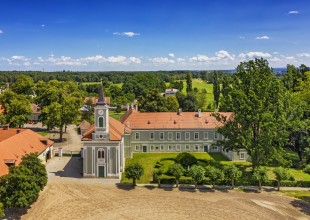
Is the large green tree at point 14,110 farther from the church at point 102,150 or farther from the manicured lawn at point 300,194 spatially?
the manicured lawn at point 300,194

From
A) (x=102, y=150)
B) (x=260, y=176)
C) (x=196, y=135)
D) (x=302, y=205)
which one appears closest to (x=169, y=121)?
(x=196, y=135)

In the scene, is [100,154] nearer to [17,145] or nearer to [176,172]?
[176,172]

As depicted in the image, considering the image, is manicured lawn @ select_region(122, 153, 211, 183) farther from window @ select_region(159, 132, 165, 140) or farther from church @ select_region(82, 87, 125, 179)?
church @ select_region(82, 87, 125, 179)

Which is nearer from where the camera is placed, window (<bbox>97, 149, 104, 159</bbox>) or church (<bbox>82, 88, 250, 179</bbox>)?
window (<bbox>97, 149, 104, 159</bbox>)

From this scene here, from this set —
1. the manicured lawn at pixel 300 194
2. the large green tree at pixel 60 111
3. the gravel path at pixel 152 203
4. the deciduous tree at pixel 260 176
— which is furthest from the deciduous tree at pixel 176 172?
the large green tree at pixel 60 111

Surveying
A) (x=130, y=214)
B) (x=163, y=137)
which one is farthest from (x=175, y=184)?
(x=163, y=137)

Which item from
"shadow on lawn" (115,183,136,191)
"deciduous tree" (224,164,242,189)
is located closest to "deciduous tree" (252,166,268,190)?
"deciduous tree" (224,164,242,189)

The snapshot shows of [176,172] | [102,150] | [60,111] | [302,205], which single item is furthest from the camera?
[60,111]
